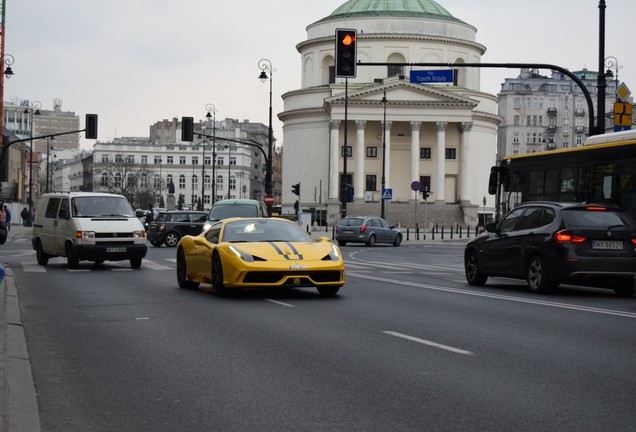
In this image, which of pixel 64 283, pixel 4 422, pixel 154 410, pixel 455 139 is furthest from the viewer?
pixel 455 139

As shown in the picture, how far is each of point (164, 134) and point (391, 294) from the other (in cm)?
18060

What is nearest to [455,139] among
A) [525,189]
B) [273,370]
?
[525,189]

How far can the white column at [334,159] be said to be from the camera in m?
105

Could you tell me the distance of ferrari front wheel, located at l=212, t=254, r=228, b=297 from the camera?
16859 mm

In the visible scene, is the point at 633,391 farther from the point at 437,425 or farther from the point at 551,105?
the point at 551,105

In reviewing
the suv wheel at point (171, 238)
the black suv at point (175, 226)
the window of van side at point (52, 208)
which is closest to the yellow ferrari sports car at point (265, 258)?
the window of van side at point (52, 208)

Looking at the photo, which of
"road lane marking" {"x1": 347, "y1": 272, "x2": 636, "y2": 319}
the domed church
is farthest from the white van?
the domed church

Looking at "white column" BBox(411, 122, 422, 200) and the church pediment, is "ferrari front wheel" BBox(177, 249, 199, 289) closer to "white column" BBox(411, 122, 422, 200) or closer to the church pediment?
the church pediment

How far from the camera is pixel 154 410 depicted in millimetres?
7305

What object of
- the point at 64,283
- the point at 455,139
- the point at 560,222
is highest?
the point at 455,139

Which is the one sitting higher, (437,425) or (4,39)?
(4,39)

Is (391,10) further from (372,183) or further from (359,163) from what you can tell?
(372,183)

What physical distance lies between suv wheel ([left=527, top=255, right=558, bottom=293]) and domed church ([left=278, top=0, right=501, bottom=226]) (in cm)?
8096

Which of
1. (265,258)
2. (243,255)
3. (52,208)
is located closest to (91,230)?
(52,208)
